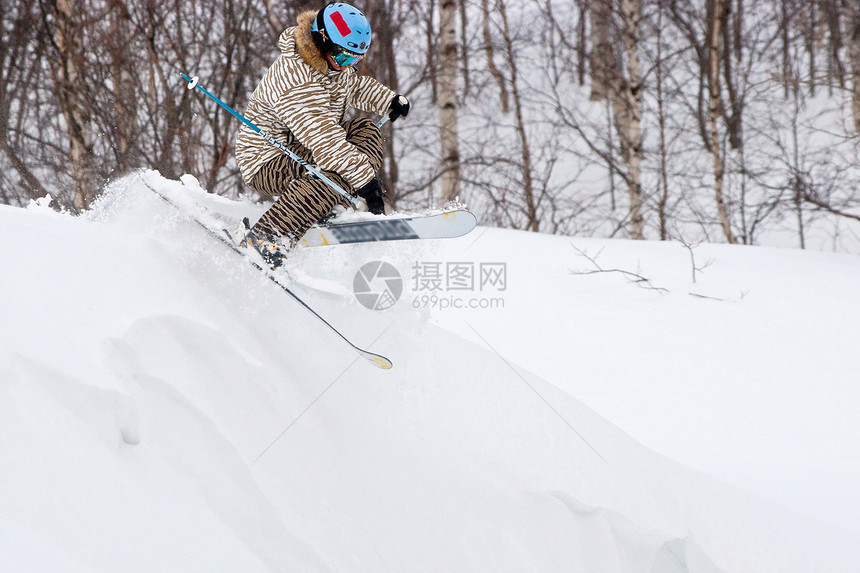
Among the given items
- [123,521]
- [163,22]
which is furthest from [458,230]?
[163,22]

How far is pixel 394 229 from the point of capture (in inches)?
136

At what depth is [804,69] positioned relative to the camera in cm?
1653

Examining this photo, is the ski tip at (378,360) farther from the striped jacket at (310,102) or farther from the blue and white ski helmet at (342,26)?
the blue and white ski helmet at (342,26)

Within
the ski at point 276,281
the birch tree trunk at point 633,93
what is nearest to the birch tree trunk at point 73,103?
the ski at point 276,281

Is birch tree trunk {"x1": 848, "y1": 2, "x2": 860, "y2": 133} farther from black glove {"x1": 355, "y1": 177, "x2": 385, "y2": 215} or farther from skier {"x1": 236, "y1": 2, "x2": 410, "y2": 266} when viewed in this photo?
black glove {"x1": 355, "y1": 177, "x2": 385, "y2": 215}

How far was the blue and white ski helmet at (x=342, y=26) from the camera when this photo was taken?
2928 millimetres

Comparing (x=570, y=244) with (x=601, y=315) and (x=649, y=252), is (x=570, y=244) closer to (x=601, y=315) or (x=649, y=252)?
(x=649, y=252)

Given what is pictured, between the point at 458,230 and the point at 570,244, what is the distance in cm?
304
